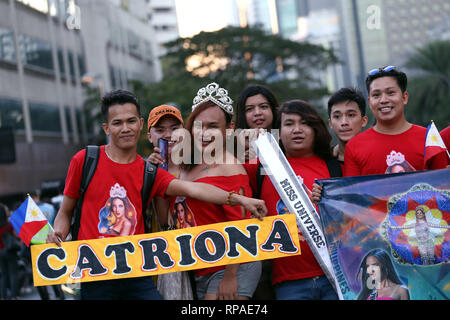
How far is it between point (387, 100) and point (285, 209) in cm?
114

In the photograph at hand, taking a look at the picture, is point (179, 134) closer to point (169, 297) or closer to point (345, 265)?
point (169, 297)

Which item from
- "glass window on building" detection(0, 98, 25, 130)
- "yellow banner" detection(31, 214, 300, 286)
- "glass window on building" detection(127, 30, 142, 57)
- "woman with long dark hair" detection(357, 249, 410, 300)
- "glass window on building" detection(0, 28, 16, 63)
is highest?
"glass window on building" detection(127, 30, 142, 57)

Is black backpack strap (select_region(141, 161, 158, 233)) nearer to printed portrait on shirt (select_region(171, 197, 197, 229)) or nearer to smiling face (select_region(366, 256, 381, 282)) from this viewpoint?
printed portrait on shirt (select_region(171, 197, 197, 229))

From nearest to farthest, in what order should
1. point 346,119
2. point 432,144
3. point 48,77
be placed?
point 432,144 < point 346,119 < point 48,77

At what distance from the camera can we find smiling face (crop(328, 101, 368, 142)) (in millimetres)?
5504

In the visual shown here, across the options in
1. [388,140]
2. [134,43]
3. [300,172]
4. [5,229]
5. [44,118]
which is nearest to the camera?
[388,140]

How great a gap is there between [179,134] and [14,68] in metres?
24.2

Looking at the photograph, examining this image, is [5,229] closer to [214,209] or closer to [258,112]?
[258,112]

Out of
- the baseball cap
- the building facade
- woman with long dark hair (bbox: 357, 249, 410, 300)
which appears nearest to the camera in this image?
woman with long dark hair (bbox: 357, 249, 410, 300)

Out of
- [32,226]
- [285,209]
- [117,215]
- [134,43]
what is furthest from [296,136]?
[134,43]

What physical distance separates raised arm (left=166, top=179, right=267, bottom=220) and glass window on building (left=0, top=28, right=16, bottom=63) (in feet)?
76.6

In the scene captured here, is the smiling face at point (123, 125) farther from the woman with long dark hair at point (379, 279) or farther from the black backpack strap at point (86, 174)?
the woman with long dark hair at point (379, 279)

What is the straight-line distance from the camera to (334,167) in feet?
15.4

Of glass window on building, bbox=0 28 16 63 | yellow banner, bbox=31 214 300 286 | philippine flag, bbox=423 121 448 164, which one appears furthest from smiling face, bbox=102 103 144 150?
glass window on building, bbox=0 28 16 63
